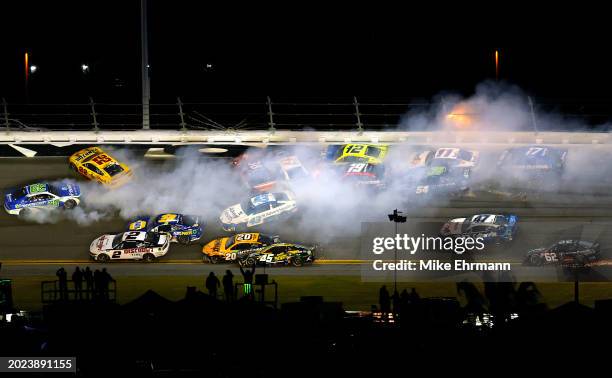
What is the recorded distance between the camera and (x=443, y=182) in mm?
26172

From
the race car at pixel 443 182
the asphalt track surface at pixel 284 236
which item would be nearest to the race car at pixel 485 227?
the asphalt track surface at pixel 284 236

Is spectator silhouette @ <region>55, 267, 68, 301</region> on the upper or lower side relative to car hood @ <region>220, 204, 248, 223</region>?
lower

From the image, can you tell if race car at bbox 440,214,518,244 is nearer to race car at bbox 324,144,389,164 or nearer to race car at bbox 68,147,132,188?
race car at bbox 324,144,389,164

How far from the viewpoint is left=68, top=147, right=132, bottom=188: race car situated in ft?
86.9

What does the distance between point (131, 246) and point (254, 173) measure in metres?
4.39

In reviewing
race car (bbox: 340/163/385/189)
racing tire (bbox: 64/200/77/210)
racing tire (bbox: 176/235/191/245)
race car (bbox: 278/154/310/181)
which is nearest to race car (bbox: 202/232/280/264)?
racing tire (bbox: 176/235/191/245)

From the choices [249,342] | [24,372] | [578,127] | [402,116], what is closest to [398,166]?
[402,116]

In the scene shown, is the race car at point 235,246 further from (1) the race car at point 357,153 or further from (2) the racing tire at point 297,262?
(1) the race car at point 357,153

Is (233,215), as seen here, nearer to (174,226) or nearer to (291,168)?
(174,226)

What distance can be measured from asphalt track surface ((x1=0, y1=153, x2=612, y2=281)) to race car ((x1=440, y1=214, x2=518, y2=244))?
299 millimetres

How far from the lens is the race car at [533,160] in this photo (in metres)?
26.5

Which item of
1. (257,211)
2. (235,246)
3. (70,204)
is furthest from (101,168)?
(235,246)

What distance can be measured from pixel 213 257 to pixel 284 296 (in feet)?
13.9

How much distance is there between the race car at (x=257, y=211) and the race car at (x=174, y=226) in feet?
2.64
